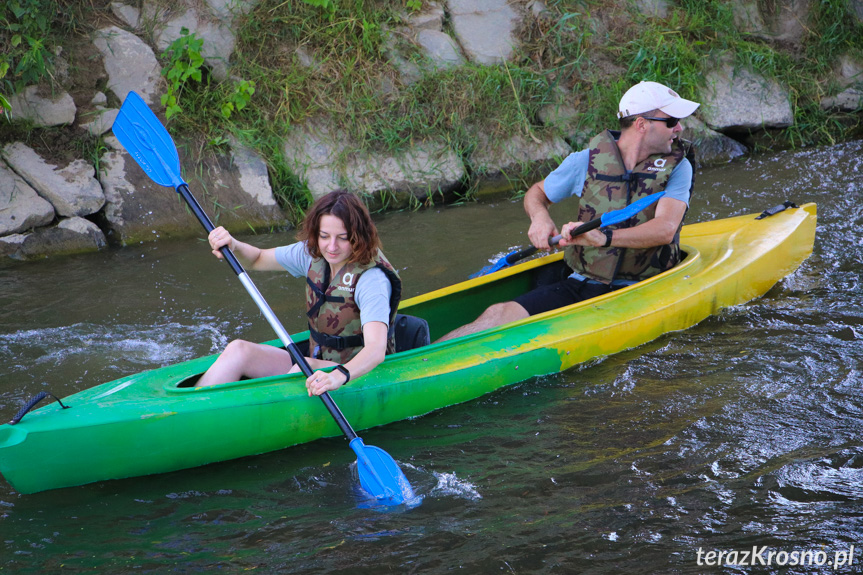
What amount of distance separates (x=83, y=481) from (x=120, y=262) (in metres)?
2.58

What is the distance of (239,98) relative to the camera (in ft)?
18.5

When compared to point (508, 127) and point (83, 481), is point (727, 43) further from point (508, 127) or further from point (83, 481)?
point (83, 481)

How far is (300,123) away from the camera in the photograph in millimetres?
5820

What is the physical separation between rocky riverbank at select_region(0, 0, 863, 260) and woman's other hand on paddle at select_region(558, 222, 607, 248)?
2.63 metres

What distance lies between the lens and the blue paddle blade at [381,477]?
2.50 m

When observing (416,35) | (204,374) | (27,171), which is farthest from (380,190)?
(204,374)

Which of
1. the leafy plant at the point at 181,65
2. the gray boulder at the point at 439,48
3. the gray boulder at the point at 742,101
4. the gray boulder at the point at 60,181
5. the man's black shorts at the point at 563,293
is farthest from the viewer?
the gray boulder at the point at 742,101

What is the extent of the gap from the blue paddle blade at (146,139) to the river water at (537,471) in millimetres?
876

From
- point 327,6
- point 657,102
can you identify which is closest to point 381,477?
point 657,102

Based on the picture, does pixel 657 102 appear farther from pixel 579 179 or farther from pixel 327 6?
pixel 327 6

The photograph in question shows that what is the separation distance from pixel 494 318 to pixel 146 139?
1.65 meters

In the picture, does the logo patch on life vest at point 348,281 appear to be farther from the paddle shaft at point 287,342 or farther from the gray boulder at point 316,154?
the gray boulder at point 316,154

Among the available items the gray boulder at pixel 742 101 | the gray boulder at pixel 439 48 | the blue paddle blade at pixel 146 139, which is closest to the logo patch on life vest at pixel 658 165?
the blue paddle blade at pixel 146 139

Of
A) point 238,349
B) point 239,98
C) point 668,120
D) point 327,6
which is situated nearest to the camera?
point 238,349
